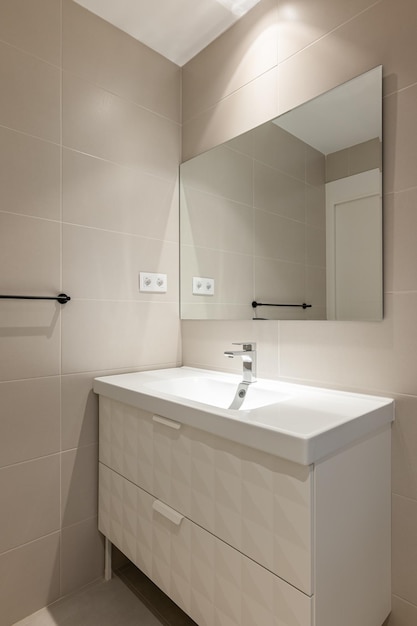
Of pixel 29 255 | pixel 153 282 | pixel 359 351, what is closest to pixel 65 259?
pixel 29 255

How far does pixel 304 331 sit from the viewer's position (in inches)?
54.1

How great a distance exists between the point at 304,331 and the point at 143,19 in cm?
151

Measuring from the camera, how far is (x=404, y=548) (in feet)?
3.56

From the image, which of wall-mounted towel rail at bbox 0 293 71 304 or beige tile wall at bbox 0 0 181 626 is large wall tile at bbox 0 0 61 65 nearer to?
beige tile wall at bbox 0 0 181 626

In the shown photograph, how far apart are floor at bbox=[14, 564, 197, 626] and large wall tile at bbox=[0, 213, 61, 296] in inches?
47.2

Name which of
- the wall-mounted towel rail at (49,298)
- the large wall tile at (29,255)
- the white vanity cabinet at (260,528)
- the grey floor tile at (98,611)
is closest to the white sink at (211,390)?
the white vanity cabinet at (260,528)

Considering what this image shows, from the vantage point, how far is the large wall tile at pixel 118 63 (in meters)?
1.51

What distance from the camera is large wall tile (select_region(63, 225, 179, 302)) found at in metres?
1.50

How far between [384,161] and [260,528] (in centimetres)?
110

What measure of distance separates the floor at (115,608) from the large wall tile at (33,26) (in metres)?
2.11

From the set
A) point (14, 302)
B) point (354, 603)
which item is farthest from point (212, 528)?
point (14, 302)

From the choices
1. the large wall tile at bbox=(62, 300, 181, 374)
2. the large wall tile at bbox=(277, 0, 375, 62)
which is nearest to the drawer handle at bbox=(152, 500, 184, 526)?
the large wall tile at bbox=(62, 300, 181, 374)

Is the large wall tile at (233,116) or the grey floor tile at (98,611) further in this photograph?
the large wall tile at (233,116)

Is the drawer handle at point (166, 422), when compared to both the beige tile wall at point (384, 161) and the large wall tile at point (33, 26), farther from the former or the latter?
the large wall tile at point (33, 26)
